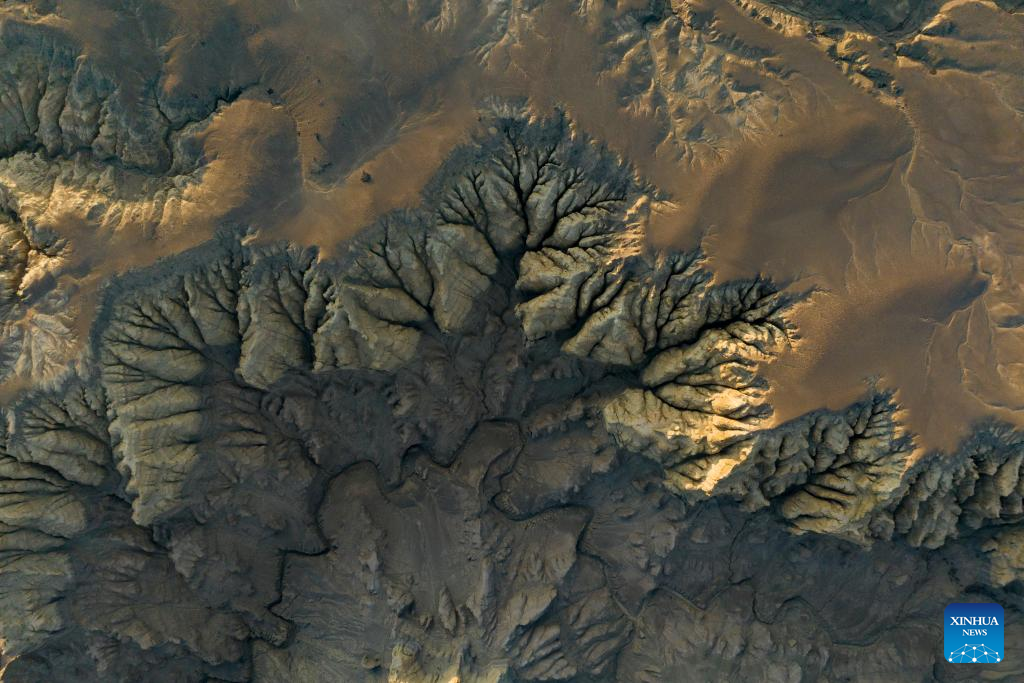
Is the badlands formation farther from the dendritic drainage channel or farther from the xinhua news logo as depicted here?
the xinhua news logo

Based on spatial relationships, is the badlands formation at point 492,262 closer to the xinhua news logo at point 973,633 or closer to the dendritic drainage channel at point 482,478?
the dendritic drainage channel at point 482,478

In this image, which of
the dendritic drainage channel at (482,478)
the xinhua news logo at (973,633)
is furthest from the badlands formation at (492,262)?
the xinhua news logo at (973,633)

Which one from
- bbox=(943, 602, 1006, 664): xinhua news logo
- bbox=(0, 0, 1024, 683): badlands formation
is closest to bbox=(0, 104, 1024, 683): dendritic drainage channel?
bbox=(0, 0, 1024, 683): badlands formation

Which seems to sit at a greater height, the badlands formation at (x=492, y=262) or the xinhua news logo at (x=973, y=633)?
the badlands formation at (x=492, y=262)

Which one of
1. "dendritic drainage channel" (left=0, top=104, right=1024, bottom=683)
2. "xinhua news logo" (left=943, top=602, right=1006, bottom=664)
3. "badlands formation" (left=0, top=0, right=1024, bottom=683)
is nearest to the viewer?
"badlands formation" (left=0, top=0, right=1024, bottom=683)

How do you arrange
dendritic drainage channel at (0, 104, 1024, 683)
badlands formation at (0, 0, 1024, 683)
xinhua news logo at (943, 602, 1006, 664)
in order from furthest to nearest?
xinhua news logo at (943, 602, 1006, 664) → dendritic drainage channel at (0, 104, 1024, 683) → badlands formation at (0, 0, 1024, 683)

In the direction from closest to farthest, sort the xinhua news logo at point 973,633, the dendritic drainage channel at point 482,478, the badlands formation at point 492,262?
the badlands formation at point 492,262, the dendritic drainage channel at point 482,478, the xinhua news logo at point 973,633

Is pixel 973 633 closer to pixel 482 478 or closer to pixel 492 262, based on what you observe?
pixel 482 478
